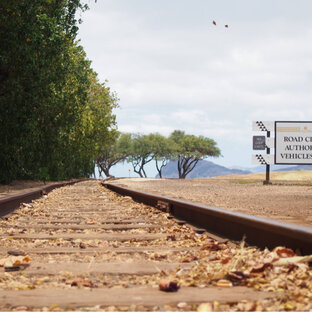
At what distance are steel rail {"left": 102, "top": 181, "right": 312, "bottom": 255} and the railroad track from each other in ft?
0.45

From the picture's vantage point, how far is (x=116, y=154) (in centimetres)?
7250

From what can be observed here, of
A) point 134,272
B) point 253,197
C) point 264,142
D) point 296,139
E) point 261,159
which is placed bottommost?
point 253,197

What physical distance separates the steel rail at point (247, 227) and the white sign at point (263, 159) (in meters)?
18.7

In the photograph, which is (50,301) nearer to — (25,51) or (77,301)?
(77,301)

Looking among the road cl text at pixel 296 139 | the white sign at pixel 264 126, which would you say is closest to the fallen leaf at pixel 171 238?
the white sign at pixel 264 126

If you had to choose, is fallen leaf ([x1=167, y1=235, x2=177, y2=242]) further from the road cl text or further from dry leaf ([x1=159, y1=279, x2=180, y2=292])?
the road cl text

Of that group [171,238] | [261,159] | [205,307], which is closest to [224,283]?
[205,307]

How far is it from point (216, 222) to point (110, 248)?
1388 millimetres

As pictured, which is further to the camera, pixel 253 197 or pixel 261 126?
pixel 261 126

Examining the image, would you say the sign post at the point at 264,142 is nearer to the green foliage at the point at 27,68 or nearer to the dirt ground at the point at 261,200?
the dirt ground at the point at 261,200

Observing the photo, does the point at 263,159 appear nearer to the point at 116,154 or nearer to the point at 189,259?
the point at 189,259

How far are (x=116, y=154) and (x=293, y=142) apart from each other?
49687 millimetres

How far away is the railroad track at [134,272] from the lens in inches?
91.8

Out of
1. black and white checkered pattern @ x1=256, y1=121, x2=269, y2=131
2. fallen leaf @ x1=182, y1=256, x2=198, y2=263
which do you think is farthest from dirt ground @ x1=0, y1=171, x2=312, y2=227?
black and white checkered pattern @ x1=256, y1=121, x2=269, y2=131
